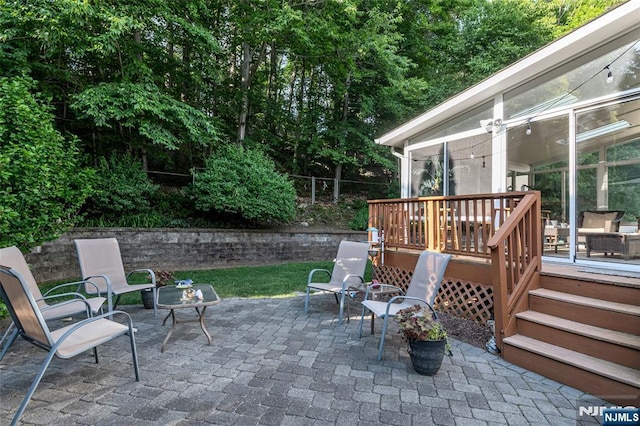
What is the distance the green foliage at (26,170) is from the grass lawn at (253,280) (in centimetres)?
173

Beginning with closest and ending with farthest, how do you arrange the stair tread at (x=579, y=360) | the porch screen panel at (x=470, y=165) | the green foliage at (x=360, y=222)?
the stair tread at (x=579, y=360) < the porch screen panel at (x=470, y=165) < the green foliage at (x=360, y=222)

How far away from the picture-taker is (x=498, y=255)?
10.7 ft

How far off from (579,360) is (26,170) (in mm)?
6030

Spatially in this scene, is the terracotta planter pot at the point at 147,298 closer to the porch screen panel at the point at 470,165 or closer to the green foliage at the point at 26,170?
the green foliage at the point at 26,170

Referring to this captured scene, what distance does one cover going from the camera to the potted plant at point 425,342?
281 centimetres

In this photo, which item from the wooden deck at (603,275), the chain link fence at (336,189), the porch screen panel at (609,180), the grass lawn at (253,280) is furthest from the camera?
the chain link fence at (336,189)

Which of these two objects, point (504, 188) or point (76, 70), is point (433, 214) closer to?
point (504, 188)

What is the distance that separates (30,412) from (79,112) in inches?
269

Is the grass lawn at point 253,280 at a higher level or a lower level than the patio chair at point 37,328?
lower

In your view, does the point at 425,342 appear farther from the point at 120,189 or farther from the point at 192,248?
the point at 120,189

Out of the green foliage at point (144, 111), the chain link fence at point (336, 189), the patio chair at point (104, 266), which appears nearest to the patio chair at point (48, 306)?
the patio chair at point (104, 266)

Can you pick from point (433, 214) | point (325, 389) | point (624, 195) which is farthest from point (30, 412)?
point (624, 195)

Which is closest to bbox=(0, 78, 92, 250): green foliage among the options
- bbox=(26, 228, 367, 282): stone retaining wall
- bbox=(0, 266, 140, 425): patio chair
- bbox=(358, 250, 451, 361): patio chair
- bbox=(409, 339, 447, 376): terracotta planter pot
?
bbox=(0, 266, 140, 425): patio chair

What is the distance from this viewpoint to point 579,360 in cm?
275
